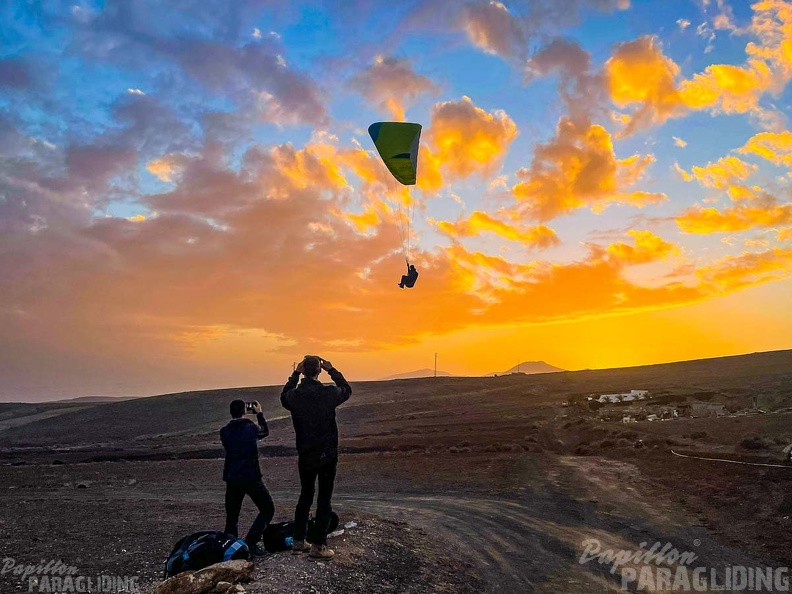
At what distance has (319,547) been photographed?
7566 millimetres

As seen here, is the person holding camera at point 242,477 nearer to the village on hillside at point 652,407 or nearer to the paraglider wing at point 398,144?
the paraglider wing at point 398,144

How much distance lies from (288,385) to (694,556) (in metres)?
8.08

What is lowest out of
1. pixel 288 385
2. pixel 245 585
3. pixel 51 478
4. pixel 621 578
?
pixel 51 478

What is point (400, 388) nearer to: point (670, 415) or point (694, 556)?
point (670, 415)

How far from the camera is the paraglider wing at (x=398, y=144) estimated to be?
18.0 meters

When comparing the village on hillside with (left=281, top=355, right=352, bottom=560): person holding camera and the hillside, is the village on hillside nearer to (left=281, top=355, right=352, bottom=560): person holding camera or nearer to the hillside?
the hillside

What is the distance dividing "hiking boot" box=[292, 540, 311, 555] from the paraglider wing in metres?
13.2

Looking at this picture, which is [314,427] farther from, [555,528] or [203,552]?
[555,528]

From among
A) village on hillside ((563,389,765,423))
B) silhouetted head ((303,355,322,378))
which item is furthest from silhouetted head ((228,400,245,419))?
village on hillside ((563,389,765,423))

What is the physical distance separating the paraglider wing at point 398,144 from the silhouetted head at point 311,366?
1201 centimetres

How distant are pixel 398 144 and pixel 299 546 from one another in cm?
1363

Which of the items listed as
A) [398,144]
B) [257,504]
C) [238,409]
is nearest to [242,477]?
[257,504]

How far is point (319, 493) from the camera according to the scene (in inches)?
296

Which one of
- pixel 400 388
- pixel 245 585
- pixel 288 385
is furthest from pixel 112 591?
pixel 400 388
